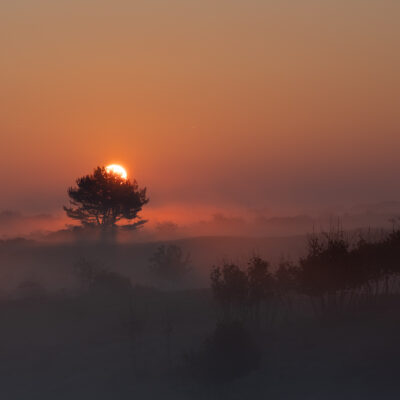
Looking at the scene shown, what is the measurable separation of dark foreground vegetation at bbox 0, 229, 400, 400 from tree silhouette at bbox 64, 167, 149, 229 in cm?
3797

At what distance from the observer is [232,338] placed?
172ft

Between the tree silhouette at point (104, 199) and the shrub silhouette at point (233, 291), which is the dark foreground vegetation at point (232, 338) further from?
the tree silhouette at point (104, 199)

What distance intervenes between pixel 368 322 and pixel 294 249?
13330 centimetres

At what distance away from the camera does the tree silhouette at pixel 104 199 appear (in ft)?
404

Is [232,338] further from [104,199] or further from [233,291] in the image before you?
[104,199]

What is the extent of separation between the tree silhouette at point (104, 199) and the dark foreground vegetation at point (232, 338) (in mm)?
37969

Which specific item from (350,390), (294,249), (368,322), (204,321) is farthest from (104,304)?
(294,249)

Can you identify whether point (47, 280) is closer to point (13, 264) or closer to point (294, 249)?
point (13, 264)

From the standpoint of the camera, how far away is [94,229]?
129000 mm

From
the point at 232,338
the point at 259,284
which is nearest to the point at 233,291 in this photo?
the point at 259,284

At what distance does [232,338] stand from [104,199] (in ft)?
243

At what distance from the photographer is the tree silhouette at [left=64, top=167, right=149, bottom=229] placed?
123062 millimetres

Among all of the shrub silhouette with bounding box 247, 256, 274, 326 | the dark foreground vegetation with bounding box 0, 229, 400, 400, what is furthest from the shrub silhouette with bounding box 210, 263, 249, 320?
the shrub silhouette with bounding box 247, 256, 274, 326

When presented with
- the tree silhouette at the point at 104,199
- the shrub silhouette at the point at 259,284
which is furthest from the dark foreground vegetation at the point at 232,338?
the tree silhouette at the point at 104,199
